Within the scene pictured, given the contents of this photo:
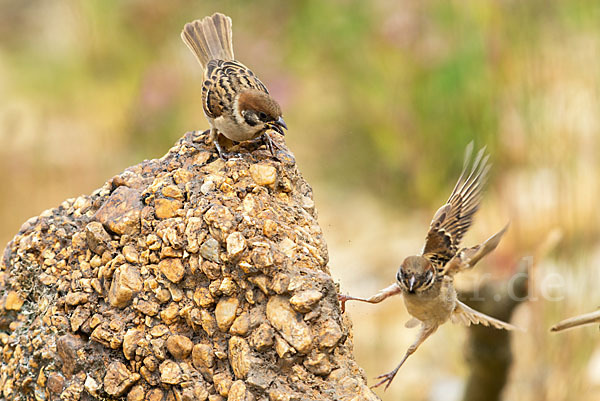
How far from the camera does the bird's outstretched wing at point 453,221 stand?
2443mm

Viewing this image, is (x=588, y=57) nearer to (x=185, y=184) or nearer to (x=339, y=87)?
(x=339, y=87)

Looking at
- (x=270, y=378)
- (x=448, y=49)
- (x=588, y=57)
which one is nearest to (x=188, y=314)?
(x=270, y=378)

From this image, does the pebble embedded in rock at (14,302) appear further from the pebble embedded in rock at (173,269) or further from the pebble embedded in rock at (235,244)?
the pebble embedded in rock at (235,244)

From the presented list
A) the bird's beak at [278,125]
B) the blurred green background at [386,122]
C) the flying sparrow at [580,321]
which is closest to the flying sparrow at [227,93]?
the bird's beak at [278,125]

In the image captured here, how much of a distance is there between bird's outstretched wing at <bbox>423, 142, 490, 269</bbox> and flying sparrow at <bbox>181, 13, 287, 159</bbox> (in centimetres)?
64

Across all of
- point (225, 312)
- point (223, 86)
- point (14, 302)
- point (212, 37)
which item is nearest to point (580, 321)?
point (225, 312)

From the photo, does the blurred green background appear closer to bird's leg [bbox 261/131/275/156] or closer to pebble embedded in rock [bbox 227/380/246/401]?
bird's leg [bbox 261/131/275/156]

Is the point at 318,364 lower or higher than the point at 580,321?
lower

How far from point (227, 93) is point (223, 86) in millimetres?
55

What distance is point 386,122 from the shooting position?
230 inches

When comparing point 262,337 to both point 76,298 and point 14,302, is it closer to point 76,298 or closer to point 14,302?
point 76,298

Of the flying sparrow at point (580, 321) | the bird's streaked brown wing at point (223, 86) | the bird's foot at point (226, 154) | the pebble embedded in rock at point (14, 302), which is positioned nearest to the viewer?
the flying sparrow at point (580, 321)

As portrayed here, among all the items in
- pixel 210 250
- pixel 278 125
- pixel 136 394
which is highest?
pixel 278 125

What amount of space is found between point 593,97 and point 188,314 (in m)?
3.45
